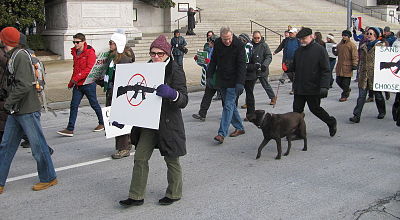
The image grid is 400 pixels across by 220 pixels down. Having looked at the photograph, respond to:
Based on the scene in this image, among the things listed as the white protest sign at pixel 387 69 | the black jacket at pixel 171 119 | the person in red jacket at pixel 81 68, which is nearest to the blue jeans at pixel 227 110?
the white protest sign at pixel 387 69

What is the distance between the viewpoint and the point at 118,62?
22.4 ft

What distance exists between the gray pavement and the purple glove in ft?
3.84

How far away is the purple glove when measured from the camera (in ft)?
15.2

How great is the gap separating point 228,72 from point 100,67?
1900 mm

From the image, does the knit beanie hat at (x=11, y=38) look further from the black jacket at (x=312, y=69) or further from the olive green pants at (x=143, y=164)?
the black jacket at (x=312, y=69)

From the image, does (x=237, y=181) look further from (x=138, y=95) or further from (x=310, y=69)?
(x=310, y=69)

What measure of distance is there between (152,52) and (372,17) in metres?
38.6

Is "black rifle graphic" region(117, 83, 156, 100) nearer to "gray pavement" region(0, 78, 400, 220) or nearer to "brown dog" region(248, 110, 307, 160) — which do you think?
"gray pavement" region(0, 78, 400, 220)

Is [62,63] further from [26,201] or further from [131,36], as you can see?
[26,201]

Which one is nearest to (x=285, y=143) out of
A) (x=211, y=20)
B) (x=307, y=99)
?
(x=307, y=99)

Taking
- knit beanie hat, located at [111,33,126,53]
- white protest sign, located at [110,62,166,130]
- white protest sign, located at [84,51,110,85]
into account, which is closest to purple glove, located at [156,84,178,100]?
white protest sign, located at [110,62,166,130]

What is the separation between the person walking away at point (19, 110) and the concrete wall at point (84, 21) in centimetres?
1629

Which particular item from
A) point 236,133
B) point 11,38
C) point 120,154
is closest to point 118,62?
point 120,154

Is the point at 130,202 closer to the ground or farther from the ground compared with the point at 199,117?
closer to the ground
